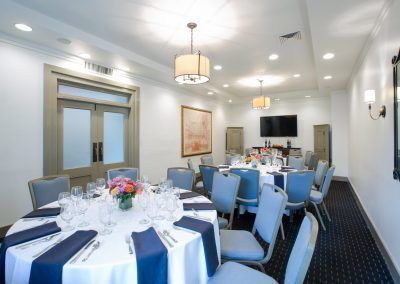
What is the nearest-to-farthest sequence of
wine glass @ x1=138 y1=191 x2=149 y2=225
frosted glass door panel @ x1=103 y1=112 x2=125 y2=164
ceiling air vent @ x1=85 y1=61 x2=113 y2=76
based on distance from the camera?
1. wine glass @ x1=138 y1=191 x2=149 y2=225
2. ceiling air vent @ x1=85 y1=61 x2=113 y2=76
3. frosted glass door panel @ x1=103 y1=112 x2=125 y2=164

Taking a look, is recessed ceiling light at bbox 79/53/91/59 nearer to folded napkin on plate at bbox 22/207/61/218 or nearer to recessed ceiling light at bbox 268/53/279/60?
folded napkin on plate at bbox 22/207/61/218

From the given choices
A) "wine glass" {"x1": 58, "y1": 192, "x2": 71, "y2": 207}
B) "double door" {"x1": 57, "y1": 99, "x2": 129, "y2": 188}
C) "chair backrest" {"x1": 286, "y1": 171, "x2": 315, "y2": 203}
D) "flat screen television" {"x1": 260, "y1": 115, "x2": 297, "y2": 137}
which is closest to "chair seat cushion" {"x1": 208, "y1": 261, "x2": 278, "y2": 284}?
"wine glass" {"x1": 58, "y1": 192, "x2": 71, "y2": 207}

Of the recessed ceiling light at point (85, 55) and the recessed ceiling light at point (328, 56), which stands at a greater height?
the recessed ceiling light at point (328, 56)

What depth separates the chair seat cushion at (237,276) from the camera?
4.90 ft

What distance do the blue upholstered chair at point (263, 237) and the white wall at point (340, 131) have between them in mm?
6247

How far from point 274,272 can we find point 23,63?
448 centimetres

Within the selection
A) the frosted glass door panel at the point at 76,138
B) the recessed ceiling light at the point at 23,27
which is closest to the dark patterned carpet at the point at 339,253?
the frosted glass door panel at the point at 76,138

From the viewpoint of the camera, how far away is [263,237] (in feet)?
6.45

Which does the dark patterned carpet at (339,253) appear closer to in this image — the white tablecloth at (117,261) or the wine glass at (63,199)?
the white tablecloth at (117,261)

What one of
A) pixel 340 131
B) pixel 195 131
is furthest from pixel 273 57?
pixel 340 131

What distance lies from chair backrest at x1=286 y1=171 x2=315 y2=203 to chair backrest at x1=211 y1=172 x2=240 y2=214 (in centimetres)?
102

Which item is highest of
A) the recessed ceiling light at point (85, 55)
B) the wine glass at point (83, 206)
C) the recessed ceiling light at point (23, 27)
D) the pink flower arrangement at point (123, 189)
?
the recessed ceiling light at point (23, 27)

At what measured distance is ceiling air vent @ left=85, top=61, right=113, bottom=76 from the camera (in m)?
4.20

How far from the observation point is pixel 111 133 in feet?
15.9
